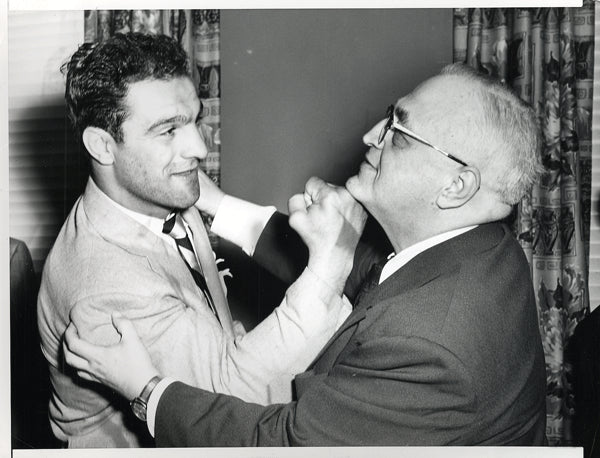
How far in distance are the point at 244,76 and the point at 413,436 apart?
49.5 inches

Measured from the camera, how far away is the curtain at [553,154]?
1.91 meters

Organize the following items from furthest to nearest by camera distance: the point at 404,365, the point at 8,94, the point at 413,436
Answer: the point at 8,94, the point at 413,436, the point at 404,365

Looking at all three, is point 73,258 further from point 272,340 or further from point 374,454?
point 374,454

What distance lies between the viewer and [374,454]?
52.5 inches

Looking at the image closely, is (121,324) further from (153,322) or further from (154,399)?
(154,399)

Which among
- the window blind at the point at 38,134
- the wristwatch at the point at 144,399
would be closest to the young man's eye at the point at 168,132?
the window blind at the point at 38,134

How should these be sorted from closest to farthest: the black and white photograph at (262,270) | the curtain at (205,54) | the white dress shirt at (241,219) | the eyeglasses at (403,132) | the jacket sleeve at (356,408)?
the jacket sleeve at (356,408) < the black and white photograph at (262,270) < the eyeglasses at (403,132) < the white dress shirt at (241,219) < the curtain at (205,54)

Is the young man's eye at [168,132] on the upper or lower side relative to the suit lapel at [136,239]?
upper

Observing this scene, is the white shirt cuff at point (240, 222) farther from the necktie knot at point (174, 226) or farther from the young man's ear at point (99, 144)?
the young man's ear at point (99, 144)

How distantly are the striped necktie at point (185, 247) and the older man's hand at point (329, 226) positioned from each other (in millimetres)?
294

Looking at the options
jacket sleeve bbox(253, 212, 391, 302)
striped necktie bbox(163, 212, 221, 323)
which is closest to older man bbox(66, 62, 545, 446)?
jacket sleeve bbox(253, 212, 391, 302)

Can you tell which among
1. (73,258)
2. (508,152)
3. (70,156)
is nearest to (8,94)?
(70,156)

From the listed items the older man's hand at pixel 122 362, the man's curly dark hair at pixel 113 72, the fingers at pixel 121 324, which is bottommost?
the older man's hand at pixel 122 362

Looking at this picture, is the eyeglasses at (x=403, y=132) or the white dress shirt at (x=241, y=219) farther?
the white dress shirt at (x=241, y=219)
